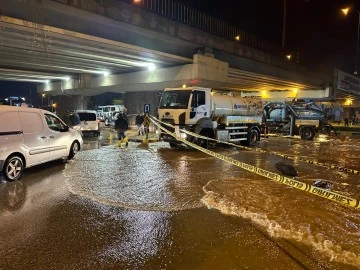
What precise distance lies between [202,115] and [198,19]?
274 inches

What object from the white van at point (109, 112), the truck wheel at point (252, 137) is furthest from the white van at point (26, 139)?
the white van at point (109, 112)

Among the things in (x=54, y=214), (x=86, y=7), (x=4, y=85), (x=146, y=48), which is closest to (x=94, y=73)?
(x=146, y=48)

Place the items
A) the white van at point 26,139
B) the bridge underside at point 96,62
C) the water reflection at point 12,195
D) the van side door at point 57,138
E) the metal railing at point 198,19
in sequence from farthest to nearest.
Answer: the metal railing at point 198,19 < the bridge underside at point 96,62 < the van side door at point 57,138 < the white van at point 26,139 < the water reflection at point 12,195

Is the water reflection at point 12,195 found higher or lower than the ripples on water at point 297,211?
lower

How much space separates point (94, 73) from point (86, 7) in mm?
12234

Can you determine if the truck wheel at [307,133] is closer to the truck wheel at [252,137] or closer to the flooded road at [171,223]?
the truck wheel at [252,137]

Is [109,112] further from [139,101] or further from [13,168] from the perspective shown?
[13,168]

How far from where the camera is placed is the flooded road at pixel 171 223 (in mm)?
3830

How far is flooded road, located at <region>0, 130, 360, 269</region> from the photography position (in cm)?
383

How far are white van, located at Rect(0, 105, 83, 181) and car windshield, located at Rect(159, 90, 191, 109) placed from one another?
5107 millimetres

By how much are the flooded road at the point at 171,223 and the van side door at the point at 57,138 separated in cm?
82

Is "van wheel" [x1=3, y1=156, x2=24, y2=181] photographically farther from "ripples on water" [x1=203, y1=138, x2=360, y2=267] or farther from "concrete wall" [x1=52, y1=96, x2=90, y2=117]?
"concrete wall" [x1=52, y1=96, x2=90, y2=117]

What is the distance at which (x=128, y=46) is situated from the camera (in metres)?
14.3

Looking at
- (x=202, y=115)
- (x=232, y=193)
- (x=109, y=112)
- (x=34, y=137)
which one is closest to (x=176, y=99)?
(x=202, y=115)
